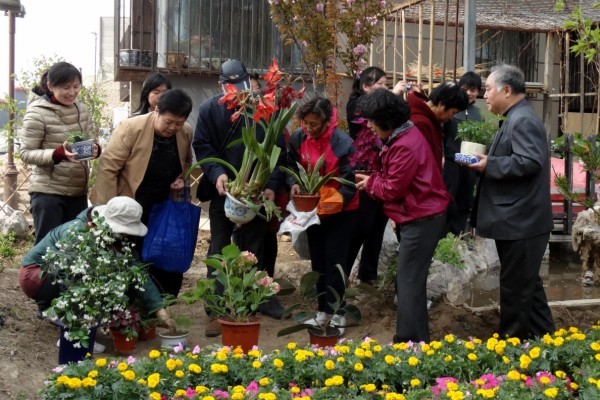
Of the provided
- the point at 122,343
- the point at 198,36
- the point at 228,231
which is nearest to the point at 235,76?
the point at 228,231

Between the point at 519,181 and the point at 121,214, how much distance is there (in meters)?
2.35

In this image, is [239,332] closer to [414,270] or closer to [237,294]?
[237,294]

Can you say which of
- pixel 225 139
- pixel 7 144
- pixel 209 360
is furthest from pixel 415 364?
pixel 7 144

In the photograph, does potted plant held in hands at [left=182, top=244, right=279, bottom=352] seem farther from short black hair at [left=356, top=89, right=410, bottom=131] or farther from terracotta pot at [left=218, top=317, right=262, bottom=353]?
short black hair at [left=356, top=89, right=410, bottom=131]

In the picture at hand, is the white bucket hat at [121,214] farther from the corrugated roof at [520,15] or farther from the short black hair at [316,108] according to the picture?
the corrugated roof at [520,15]

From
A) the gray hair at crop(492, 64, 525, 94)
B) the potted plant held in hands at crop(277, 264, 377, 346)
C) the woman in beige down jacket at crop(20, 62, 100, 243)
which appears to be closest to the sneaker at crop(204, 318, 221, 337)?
the potted plant held in hands at crop(277, 264, 377, 346)

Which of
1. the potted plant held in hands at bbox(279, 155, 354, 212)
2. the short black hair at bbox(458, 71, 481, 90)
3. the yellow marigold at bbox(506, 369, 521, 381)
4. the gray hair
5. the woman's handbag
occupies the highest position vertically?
the short black hair at bbox(458, 71, 481, 90)

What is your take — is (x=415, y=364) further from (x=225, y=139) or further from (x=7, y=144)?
(x=7, y=144)

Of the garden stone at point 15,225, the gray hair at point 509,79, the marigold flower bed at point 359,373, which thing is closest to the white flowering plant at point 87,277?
the marigold flower bed at point 359,373

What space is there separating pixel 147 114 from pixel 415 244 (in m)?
1.99

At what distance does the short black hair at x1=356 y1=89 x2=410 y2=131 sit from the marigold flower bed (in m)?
1.32

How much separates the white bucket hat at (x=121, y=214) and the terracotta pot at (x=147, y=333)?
2.29 feet

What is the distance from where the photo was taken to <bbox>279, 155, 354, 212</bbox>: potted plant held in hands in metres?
5.41

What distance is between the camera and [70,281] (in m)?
4.81
